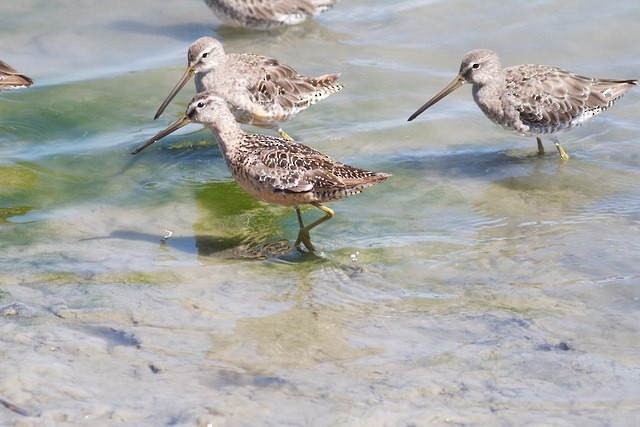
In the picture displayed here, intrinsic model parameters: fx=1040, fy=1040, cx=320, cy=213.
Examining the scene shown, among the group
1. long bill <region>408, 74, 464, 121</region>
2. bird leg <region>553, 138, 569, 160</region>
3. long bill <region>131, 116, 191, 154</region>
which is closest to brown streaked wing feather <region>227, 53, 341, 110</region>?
long bill <region>408, 74, 464, 121</region>

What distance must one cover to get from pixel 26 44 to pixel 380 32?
11.3ft

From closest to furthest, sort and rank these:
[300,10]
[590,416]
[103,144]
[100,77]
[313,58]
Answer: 1. [590,416]
2. [103,144]
3. [100,77]
4. [313,58]
5. [300,10]

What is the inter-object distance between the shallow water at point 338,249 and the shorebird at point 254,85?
1.04 ft

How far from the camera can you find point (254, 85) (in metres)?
8.10

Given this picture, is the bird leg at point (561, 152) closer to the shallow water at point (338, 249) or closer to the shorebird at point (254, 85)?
the shallow water at point (338, 249)

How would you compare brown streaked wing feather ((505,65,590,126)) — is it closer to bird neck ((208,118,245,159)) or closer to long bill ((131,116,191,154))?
bird neck ((208,118,245,159))

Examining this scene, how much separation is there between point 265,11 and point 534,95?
12.9 ft

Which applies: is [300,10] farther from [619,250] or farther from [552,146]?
[619,250]

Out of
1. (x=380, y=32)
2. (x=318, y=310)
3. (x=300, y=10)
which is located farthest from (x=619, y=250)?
(x=300, y=10)

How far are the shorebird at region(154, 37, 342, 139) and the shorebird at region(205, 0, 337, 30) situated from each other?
2505 mm

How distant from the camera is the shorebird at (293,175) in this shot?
6152 mm

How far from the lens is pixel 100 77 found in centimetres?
932

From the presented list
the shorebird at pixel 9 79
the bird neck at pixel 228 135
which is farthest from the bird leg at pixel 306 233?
the shorebird at pixel 9 79

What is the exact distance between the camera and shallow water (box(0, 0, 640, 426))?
14.9ft
